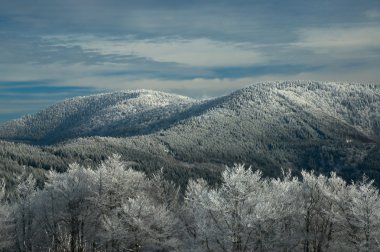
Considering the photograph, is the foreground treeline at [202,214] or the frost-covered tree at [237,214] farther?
the foreground treeline at [202,214]

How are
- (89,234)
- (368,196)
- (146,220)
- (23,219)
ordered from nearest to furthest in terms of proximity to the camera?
(368,196)
(146,220)
(89,234)
(23,219)

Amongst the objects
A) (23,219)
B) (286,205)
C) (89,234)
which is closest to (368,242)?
(286,205)

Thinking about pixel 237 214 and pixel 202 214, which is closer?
pixel 237 214

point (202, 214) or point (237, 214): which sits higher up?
point (237, 214)

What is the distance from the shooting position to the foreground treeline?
5828cm

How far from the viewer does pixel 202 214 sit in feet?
205

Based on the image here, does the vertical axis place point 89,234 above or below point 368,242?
below

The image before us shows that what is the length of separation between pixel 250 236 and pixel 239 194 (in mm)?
5803

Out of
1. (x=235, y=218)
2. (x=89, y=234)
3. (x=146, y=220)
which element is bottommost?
(x=89, y=234)

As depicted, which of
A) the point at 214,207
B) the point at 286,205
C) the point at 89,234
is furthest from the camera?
the point at 89,234

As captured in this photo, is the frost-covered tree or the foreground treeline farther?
the foreground treeline

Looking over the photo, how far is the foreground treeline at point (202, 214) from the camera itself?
58281 mm

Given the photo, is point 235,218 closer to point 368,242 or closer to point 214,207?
point 214,207

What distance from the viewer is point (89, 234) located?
260 feet
